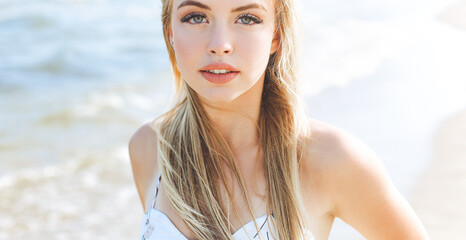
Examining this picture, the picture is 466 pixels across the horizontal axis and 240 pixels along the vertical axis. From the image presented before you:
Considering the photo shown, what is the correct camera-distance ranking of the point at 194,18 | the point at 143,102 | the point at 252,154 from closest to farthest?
1. the point at 194,18
2. the point at 252,154
3. the point at 143,102

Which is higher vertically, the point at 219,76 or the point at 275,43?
the point at 275,43

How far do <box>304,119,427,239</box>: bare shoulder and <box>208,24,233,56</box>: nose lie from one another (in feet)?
1.93

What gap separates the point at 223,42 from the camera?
2260 millimetres

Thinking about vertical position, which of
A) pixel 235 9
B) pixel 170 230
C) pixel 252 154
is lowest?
pixel 170 230

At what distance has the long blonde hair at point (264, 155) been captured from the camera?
245cm

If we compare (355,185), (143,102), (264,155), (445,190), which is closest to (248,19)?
(264,155)

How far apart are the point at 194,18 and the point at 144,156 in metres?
0.94

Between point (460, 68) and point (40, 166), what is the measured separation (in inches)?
180

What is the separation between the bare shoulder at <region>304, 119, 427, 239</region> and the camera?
2510 mm

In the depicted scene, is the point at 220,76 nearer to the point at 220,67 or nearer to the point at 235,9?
the point at 220,67

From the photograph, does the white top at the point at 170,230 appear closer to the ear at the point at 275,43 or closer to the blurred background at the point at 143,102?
the ear at the point at 275,43

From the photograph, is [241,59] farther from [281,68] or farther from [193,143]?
[193,143]

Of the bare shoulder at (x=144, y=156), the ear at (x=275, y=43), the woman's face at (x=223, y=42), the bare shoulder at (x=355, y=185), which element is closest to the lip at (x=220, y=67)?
the woman's face at (x=223, y=42)

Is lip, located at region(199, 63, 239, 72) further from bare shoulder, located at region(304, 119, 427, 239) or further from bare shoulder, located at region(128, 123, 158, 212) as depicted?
bare shoulder, located at region(128, 123, 158, 212)
